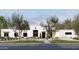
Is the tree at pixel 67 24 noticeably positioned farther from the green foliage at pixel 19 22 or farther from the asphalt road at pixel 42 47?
the green foliage at pixel 19 22

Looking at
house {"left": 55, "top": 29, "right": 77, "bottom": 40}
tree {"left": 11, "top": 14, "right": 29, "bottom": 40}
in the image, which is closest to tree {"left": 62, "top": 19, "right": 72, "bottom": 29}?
house {"left": 55, "top": 29, "right": 77, "bottom": 40}

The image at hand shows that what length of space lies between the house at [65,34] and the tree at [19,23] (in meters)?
0.61

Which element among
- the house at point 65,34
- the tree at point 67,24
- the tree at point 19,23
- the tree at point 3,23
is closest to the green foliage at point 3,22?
the tree at point 3,23

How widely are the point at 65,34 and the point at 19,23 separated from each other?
903 mm

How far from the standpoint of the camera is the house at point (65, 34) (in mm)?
8234

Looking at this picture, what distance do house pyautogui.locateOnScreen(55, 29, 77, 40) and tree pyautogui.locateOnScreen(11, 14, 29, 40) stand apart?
0.61 metres

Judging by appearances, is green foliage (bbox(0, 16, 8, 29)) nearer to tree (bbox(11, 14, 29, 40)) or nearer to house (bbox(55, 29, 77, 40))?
tree (bbox(11, 14, 29, 40))

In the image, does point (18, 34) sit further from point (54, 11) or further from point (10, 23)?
point (54, 11)

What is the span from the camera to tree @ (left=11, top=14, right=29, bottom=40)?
827 centimetres
